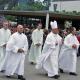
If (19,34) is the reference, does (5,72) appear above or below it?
below

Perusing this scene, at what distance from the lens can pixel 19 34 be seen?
13.3m

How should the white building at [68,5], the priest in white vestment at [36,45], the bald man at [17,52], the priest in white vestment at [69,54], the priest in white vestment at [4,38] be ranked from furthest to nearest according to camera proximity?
the white building at [68,5] → the priest in white vestment at [36,45] → the priest in white vestment at [69,54] → the priest in white vestment at [4,38] → the bald man at [17,52]

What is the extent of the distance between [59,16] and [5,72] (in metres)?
21.6

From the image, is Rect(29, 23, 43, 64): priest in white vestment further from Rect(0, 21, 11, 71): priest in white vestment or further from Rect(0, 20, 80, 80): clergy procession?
Rect(0, 21, 11, 71): priest in white vestment

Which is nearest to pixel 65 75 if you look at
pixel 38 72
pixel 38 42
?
pixel 38 72

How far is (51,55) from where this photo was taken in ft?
46.8

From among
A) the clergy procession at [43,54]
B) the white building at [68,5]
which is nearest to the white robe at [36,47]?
the clergy procession at [43,54]

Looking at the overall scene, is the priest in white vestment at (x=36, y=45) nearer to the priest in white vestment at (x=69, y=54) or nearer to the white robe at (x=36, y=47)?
the white robe at (x=36, y=47)

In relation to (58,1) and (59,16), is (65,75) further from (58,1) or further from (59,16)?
(58,1)

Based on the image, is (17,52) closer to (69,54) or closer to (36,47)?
(69,54)

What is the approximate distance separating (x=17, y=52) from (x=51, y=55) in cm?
147

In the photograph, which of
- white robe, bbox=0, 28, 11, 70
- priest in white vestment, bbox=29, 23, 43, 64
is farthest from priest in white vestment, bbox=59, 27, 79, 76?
priest in white vestment, bbox=29, 23, 43, 64

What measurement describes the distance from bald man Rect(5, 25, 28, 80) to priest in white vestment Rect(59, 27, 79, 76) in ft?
8.60

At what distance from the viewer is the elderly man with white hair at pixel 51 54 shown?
14133mm
